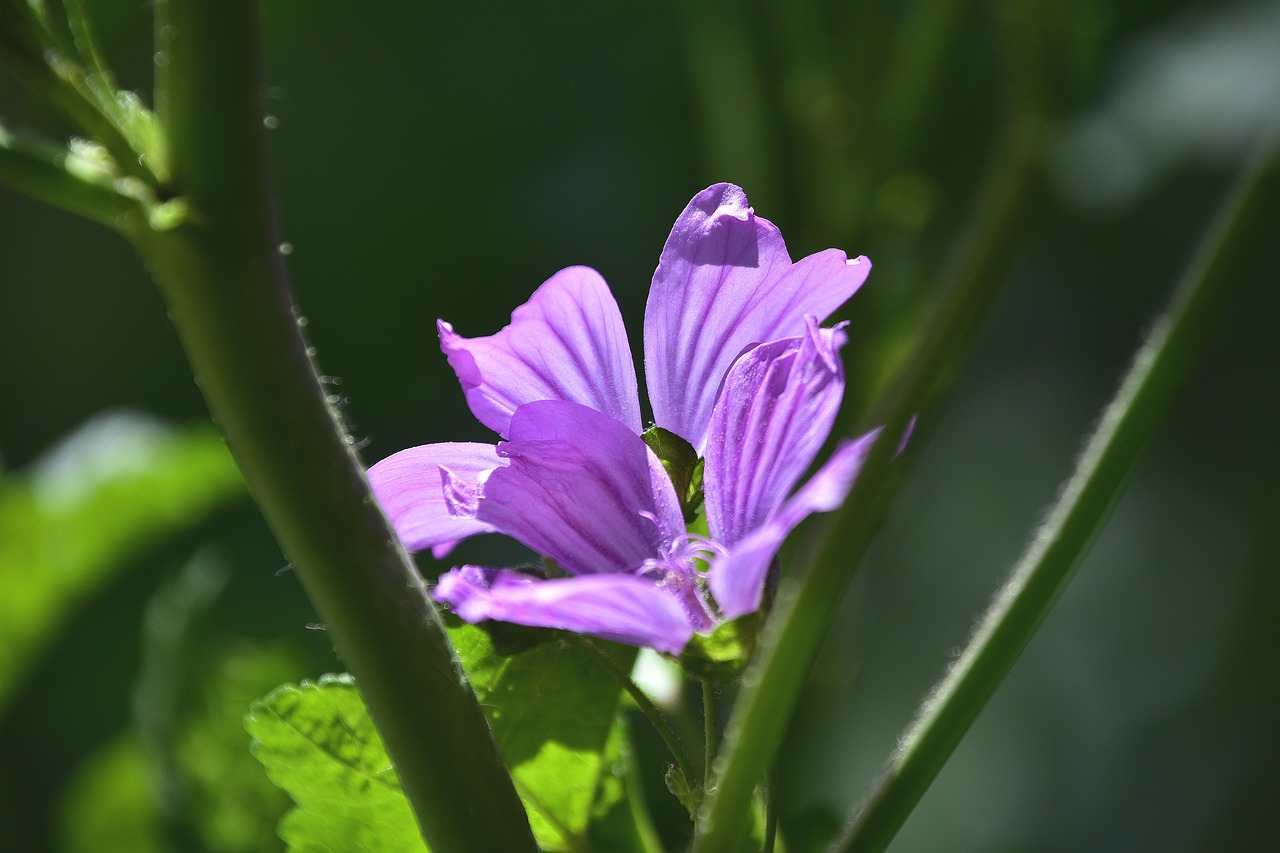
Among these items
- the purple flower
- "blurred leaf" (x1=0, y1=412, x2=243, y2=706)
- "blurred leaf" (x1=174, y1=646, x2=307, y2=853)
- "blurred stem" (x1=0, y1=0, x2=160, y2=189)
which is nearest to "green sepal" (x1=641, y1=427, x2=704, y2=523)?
the purple flower

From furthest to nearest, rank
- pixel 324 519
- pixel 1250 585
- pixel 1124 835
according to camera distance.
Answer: pixel 1250 585 < pixel 1124 835 < pixel 324 519

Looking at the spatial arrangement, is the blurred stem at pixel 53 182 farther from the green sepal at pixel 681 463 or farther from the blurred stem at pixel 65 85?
the green sepal at pixel 681 463

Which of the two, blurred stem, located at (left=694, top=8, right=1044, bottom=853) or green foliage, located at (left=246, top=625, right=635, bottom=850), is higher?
blurred stem, located at (left=694, top=8, right=1044, bottom=853)

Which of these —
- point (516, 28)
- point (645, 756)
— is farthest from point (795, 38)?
point (516, 28)

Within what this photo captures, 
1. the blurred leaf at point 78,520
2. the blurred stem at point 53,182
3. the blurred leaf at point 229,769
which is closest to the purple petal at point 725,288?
the blurred stem at point 53,182

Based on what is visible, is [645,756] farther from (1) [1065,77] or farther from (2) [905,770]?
(1) [1065,77]

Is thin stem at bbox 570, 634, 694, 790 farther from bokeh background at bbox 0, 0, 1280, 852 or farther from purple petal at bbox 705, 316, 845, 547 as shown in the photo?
bokeh background at bbox 0, 0, 1280, 852
